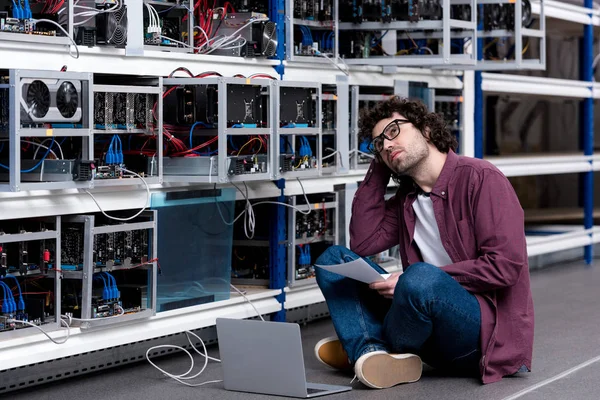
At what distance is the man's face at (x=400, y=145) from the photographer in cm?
360

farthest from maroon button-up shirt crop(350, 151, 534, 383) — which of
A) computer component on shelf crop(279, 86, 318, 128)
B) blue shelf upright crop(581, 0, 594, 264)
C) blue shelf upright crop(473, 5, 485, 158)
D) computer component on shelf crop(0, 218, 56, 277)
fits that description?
blue shelf upright crop(581, 0, 594, 264)

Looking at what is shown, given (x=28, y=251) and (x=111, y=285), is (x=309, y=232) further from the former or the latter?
(x=28, y=251)

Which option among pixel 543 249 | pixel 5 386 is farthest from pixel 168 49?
pixel 543 249

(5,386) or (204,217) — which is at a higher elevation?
(204,217)

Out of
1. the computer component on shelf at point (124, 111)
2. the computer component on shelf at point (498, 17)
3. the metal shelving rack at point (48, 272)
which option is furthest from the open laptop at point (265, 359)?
the computer component on shelf at point (498, 17)

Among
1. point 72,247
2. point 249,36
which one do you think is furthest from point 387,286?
point 249,36

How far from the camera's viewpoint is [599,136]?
9102 millimetres

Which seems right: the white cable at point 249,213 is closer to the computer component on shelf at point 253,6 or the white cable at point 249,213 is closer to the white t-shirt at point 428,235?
the computer component on shelf at point 253,6

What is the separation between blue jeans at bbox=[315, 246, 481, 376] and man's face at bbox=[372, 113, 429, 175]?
1.22 ft

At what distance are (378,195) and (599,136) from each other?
18.9 feet

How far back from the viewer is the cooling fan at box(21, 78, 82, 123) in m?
3.37

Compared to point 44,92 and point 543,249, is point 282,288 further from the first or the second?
point 543,249

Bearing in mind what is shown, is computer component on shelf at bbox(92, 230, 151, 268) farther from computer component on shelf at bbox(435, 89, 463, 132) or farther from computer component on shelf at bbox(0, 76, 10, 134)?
computer component on shelf at bbox(435, 89, 463, 132)

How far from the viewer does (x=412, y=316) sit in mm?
3383
